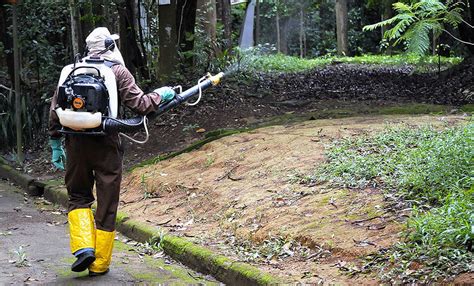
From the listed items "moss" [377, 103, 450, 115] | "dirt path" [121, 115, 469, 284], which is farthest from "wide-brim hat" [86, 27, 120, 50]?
"moss" [377, 103, 450, 115]

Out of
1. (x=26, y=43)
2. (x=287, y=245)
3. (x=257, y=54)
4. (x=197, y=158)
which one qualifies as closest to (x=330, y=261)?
(x=287, y=245)

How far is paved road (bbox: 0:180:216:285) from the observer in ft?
19.3

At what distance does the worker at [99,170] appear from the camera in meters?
5.94

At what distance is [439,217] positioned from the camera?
5004mm

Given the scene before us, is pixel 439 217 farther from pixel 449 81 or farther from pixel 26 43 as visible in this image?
pixel 26 43

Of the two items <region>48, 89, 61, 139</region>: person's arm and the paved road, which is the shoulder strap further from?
the paved road

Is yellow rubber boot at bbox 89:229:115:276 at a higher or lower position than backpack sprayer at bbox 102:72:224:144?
lower

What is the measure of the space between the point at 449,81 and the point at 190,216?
9.19 m

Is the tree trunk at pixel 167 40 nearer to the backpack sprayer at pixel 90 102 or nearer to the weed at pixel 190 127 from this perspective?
the weed at pixel 190 127

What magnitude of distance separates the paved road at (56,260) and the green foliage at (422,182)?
1.77 meters

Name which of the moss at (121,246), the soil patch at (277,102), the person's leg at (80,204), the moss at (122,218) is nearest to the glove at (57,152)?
the person's leg at (80,204)

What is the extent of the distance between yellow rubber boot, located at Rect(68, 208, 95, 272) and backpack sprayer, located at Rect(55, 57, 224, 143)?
28.0 inches

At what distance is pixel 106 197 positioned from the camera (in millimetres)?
6043

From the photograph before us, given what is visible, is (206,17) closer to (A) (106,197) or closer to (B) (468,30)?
(B) (468,30)
